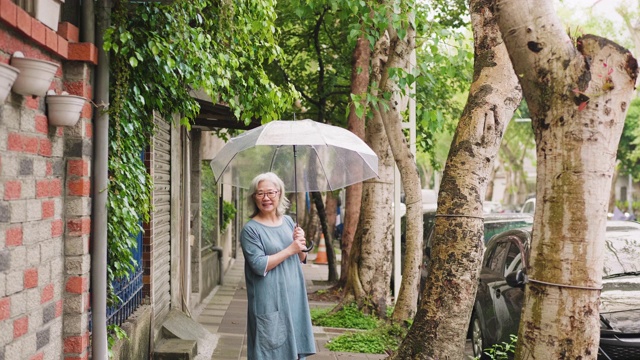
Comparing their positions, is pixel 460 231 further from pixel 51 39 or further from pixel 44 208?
pixel 51 39

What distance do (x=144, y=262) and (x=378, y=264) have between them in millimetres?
4119

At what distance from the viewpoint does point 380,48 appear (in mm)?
10945

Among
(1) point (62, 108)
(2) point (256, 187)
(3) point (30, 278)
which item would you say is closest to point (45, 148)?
(1) point (62, 108)

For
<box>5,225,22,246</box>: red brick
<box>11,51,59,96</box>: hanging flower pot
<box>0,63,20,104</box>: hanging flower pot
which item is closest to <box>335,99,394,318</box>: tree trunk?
<box>5,225,22,246</box>: red brick

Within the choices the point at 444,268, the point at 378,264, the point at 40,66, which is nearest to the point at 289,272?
the point at 444,268

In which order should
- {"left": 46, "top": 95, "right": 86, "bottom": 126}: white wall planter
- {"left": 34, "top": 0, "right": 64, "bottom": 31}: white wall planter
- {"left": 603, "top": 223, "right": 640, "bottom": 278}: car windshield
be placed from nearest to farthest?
{"left": 34, "top": 0, "right": 64, "bottom": 31}: white wall planter
{"left": 46, "top": 95, "right": 86, "bottom": 126}: white wall planter
{"left": 603, "top": 223, "right": 640, "bottom": 278}: car windshield

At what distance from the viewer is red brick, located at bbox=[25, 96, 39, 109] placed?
165 inches

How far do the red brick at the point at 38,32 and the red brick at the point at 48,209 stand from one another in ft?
3.00

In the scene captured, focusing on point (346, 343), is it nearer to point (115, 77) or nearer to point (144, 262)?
point (144, 262)

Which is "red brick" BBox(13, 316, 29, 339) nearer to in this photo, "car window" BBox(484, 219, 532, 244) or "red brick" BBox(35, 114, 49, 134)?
"red brick" BBox(35, 114, 49, 134)

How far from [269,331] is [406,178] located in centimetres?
430

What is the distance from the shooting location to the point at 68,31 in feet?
15.6

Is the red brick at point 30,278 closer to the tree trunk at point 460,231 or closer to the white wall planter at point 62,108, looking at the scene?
the white wall planter at point 62,108

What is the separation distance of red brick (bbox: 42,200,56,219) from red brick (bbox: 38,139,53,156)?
0.28 m
